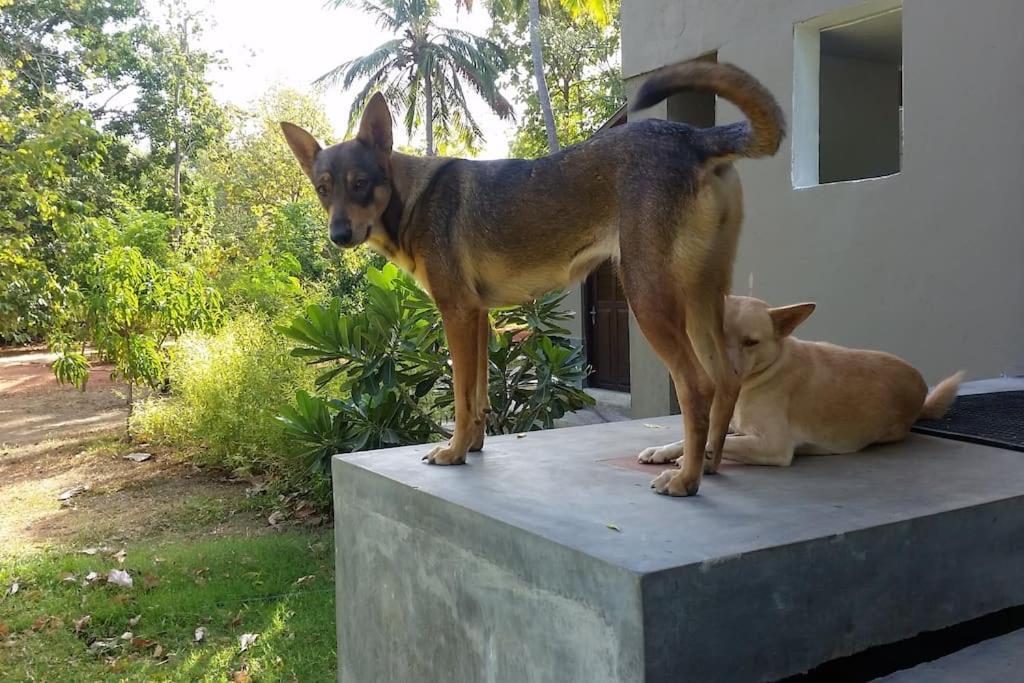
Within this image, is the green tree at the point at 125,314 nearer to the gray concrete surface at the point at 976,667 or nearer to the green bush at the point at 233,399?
the green bush at the point at 233,399

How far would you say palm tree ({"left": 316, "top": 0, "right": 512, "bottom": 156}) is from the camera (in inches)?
1047

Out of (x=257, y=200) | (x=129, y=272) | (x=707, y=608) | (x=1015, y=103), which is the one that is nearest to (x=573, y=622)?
(x=707, y=608)

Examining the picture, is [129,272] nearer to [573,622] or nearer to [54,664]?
[54,664]

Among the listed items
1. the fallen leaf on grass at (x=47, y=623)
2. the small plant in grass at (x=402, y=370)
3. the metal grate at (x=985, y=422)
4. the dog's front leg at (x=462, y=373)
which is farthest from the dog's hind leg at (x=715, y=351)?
the fallen leaf on grass at (x=47, y=623)

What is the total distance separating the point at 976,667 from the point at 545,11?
1044 inches

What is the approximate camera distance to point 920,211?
576cm

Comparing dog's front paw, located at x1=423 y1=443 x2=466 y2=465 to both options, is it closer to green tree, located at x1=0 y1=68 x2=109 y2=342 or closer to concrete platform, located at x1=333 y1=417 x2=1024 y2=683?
concrete platform, located at x1=333 y1=417 x2=1024 y2=683

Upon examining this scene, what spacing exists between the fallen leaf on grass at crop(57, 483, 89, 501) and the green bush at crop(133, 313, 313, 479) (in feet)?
4.26

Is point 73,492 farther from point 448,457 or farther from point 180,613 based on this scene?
point 448,457

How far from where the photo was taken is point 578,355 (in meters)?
7.23

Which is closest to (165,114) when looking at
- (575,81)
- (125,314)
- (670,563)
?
(575,81)

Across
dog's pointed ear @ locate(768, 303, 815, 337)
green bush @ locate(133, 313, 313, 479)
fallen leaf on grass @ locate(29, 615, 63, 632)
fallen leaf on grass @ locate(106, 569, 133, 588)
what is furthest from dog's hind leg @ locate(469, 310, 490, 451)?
green bush @ locate(133, 313, 313, 479)

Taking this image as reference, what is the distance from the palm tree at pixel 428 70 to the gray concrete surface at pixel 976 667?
25509 mm

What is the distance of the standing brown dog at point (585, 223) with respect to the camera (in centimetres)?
262
